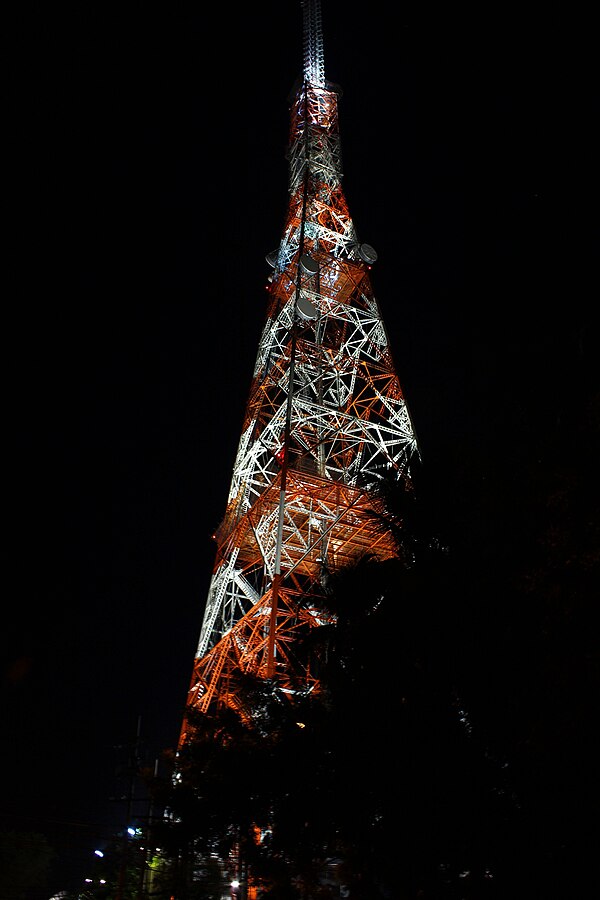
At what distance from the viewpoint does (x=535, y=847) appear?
23.5 ft

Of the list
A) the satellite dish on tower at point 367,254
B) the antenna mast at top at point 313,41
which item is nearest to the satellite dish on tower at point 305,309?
the satellite dish on tower at point 367,254

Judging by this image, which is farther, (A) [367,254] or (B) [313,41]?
(B) [313,41]

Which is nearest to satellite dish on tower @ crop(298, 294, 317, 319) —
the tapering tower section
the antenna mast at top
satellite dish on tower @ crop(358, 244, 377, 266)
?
the tapering tower section

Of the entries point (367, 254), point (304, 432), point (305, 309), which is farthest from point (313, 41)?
point (304, 432)

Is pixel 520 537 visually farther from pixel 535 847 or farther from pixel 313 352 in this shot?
pixel 313 352

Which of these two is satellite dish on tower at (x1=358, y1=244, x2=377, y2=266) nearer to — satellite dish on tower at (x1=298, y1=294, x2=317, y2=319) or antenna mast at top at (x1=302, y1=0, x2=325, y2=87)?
satellite dish on tower at (x1=298, y1=294, x2=317, y2=319)

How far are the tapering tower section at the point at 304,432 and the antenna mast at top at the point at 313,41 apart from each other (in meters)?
0.10

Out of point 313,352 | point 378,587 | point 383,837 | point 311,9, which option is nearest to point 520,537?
point 378,587

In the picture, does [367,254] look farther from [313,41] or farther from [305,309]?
[313,41]

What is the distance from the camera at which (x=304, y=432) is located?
21.2 meters

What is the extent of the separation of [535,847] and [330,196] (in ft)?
75.7

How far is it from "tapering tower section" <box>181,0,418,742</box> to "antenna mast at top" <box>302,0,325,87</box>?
0.10 meters

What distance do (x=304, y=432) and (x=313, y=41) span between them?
18.5 metres

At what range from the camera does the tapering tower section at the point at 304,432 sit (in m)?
18.0
